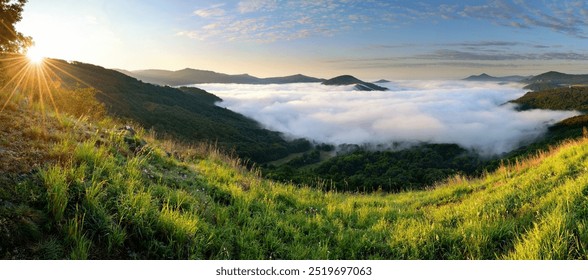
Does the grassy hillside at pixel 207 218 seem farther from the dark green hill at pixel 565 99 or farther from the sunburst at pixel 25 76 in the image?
the dark green hill at pixel 565 99

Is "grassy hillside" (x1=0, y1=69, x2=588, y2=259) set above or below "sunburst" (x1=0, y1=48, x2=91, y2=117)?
below

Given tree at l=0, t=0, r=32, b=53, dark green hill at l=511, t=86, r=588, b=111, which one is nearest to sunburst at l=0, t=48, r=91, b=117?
tree at l=0, t=0, r=32, b=53

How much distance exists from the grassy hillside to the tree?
271 inches

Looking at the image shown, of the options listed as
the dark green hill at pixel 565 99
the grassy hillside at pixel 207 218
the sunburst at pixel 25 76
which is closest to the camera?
Result: the grassy hillside at pixel 207 218

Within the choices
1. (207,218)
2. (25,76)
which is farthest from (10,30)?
(207,218)

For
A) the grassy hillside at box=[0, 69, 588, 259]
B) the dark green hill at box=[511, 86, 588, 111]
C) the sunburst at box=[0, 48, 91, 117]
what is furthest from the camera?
the dark green hill at box=[511, 86, 588, 111]

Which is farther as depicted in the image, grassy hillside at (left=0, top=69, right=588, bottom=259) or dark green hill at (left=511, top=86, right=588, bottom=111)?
dark green hill at (left=511, top=86, right=588, bottom=111)

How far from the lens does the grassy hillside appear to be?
4.19 meters

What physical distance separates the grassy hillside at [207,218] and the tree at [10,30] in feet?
22.6

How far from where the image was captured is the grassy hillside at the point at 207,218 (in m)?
4.19

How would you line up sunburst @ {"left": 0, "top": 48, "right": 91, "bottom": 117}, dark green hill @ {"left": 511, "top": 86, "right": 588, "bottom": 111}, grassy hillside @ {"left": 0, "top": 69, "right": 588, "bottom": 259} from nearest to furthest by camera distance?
grassy hillside @ {"left": 0, "top": 69, "right": 588, "bottom": 259}, sunburst @ {"left": 0, "top": 48, "right": 91, "bottom": 117}, dark green hill @ {"left": 511, "top": 86, "right": 588, "bottom": 111}

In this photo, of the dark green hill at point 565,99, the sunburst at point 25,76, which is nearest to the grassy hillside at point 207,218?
the sunburst at point 25,76

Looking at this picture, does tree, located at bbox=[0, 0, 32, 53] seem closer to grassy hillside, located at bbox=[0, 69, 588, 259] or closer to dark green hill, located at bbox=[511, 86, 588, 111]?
grassy hillside, located at bbox=[0, 69, 588, 259]
